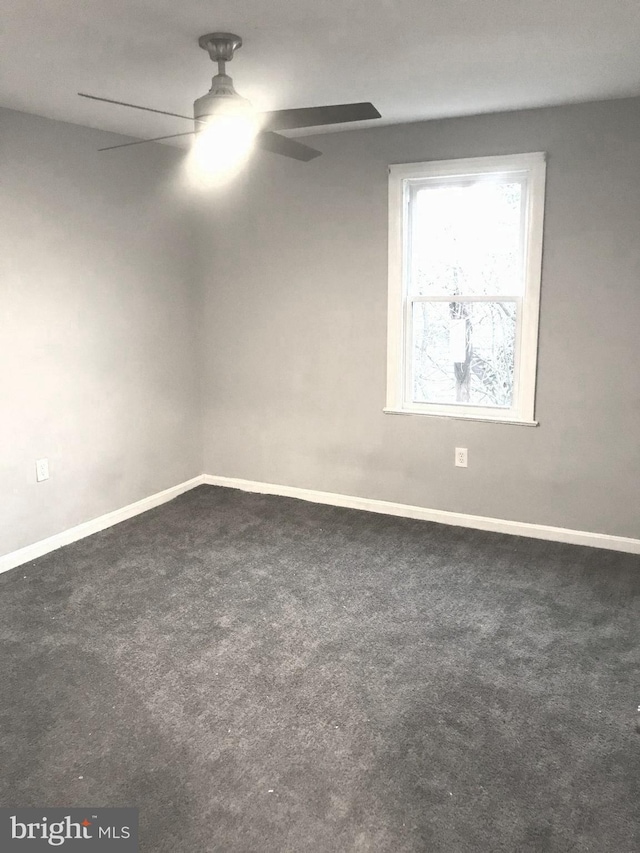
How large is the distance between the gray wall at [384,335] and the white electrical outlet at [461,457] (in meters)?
0.04

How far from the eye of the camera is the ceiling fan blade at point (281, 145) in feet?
7.94

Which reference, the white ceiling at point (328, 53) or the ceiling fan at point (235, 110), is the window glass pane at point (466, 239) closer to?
the white ceiling at point (328, 53)

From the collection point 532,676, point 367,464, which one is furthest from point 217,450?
point 532,676

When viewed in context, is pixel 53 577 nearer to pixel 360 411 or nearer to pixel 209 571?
pixel 209 571

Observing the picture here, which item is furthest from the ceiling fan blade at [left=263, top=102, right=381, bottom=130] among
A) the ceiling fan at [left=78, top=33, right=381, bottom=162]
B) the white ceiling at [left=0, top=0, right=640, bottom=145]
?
the white ceiling at [left=0, top=0, right=640, bottom=145]

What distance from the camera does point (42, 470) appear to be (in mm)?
3477

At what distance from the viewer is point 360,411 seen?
4.03 metres

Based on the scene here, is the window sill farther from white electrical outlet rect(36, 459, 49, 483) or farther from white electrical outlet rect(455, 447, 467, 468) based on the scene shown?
white electrical outlet rect(36, 459, 49, 483)

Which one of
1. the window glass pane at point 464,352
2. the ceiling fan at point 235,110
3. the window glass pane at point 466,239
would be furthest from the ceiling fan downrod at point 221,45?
the window glass pane at point 464,352

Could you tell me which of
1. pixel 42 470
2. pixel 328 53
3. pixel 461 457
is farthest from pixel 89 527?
pixel 328 53

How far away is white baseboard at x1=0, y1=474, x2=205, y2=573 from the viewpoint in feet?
11.0

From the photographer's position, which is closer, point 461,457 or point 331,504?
point 461,457

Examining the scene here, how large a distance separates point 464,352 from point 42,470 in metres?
2.42

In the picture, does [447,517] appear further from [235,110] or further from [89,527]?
[235,110]
